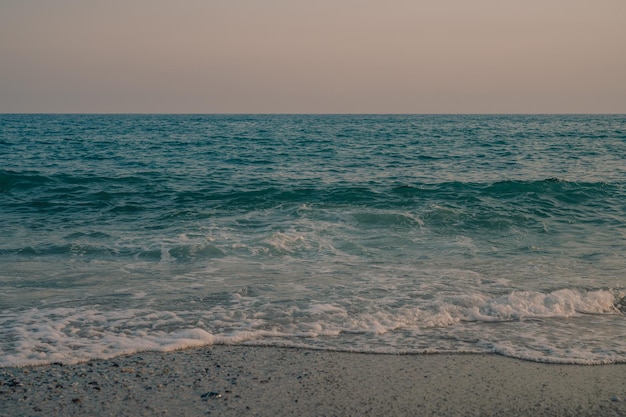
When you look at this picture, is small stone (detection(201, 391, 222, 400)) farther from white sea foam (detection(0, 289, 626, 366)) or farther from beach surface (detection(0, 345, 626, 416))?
white sea foam (detection(0, 289, 626, 366))

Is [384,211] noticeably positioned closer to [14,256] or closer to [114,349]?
[14,256]

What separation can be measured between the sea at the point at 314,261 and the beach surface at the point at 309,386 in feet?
0.99

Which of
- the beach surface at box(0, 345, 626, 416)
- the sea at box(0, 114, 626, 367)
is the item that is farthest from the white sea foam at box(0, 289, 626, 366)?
the beach surface at box(0, 345, 626, 416)

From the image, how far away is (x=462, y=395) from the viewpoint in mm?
4242

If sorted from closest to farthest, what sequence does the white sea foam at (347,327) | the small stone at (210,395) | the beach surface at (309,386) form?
the beach surface at (309,386) < the small stone at (210,395) < the white sea foam at (347,327)

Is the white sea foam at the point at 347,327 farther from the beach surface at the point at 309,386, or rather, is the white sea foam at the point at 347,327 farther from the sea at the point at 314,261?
the beach surface at the point at 309,386

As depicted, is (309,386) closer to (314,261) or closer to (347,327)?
(347,327)

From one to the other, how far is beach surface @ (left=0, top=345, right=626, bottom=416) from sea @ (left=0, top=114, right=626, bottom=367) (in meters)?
0.30

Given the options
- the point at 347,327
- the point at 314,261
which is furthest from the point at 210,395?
the point at 314,261

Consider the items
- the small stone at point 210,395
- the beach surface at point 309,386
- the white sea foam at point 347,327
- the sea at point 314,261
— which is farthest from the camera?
the sea at point 314,261

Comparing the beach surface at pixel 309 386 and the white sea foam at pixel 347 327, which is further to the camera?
the white sea foam at pixel 347 327

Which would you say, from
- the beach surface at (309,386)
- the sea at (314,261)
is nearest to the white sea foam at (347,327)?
the sea at (314,261)

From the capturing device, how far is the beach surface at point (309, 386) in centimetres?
402

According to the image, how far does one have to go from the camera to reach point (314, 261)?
29.3 ft
